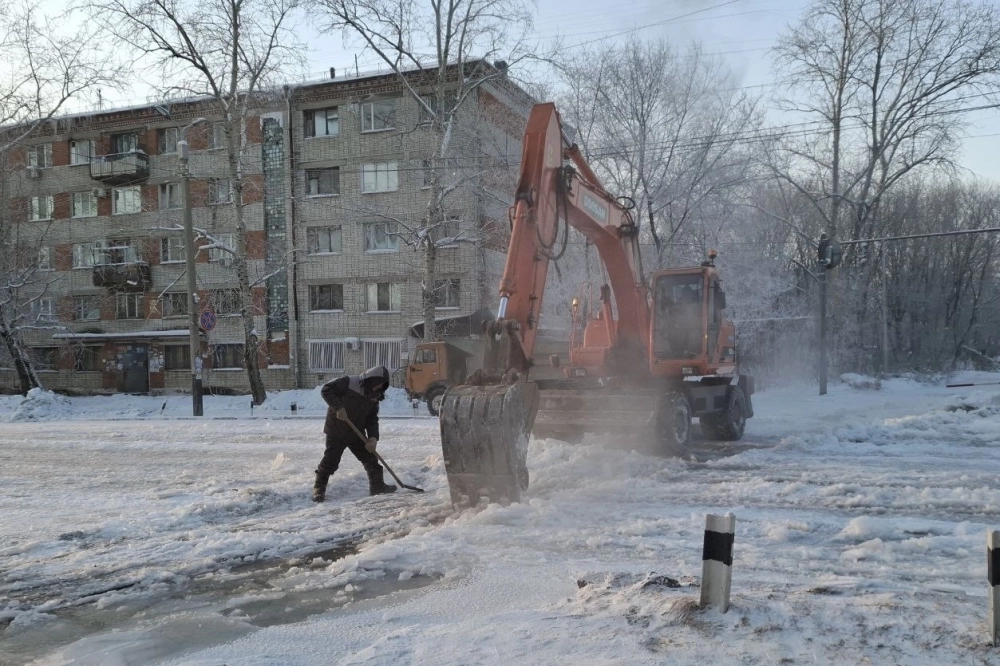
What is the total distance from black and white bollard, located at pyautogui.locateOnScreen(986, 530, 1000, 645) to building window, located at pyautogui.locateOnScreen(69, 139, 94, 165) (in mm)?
44242

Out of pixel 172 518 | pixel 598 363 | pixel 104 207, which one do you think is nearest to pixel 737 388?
pixel 598 363

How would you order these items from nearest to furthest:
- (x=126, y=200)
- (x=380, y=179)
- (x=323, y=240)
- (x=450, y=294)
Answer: (x=450, y=294)
(x=380, y=179)
(x=323, y=240)
(x=126, y=200)

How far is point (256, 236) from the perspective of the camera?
34812 millimetres

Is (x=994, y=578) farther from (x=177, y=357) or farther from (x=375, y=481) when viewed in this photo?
(x=177, y=357)

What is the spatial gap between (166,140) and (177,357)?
35.7ft

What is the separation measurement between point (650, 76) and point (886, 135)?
13.1 m

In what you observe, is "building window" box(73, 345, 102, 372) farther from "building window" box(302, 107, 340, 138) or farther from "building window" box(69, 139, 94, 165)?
"building window" box(302, 107, 340, 138)

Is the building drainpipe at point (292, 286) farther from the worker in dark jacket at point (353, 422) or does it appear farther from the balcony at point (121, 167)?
the worker in dark jacket at point (353, 422)

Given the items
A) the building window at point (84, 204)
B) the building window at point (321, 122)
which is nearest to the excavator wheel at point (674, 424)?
the building window at point (321, 122)

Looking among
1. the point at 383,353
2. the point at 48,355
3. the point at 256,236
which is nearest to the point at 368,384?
the point at 383,353

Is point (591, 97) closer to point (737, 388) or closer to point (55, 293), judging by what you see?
point (737, 388)

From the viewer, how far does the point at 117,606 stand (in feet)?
16.8

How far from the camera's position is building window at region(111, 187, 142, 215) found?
37.9 meters

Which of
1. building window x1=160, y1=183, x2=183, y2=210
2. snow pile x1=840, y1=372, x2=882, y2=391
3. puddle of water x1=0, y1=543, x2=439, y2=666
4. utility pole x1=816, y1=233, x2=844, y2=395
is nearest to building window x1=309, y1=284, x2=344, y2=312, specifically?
building window x1=160, y1=183, x2=183, y2=210
